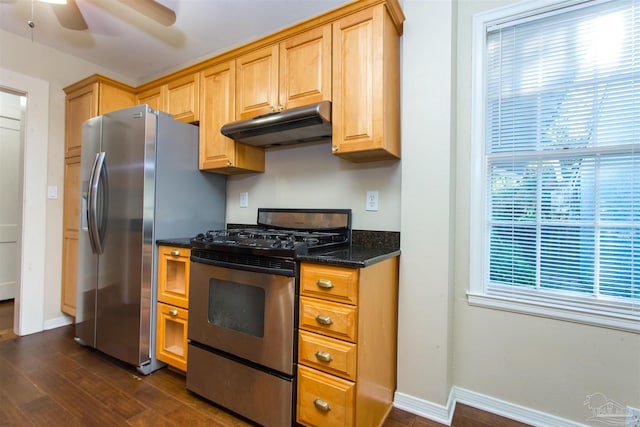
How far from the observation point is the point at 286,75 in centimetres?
195

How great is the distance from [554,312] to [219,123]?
2538mm

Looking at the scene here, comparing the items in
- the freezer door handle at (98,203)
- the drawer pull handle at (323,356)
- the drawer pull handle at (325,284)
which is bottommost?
the drawer pull handle at (323,356)

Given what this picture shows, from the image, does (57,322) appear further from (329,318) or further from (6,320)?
(329,318)

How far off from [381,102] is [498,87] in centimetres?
77

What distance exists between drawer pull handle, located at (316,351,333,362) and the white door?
4.32 metres

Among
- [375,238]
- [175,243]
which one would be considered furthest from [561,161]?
[175,243]

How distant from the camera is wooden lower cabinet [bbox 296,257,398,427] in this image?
4.33 ft

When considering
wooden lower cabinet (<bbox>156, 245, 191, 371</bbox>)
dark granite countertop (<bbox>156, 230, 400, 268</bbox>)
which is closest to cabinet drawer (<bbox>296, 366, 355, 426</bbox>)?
dark granite countertop (<bbox>156, 230, 400, 268</bbox>)

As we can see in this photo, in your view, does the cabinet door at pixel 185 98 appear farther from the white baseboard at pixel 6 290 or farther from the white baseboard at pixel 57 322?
the white baseboard at pixel 6 290

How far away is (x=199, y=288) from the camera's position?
1.80 meters

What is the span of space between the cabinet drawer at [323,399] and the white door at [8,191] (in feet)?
13.9

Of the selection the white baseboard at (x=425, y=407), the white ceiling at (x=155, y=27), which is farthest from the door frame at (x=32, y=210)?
the white baseboard at (x=425, y=407)

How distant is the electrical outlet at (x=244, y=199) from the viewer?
2609 mm

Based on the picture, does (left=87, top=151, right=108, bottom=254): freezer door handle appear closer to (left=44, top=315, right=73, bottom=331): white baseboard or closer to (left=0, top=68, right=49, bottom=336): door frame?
(left=0, top=68, right=49, bottom=336): door frame
